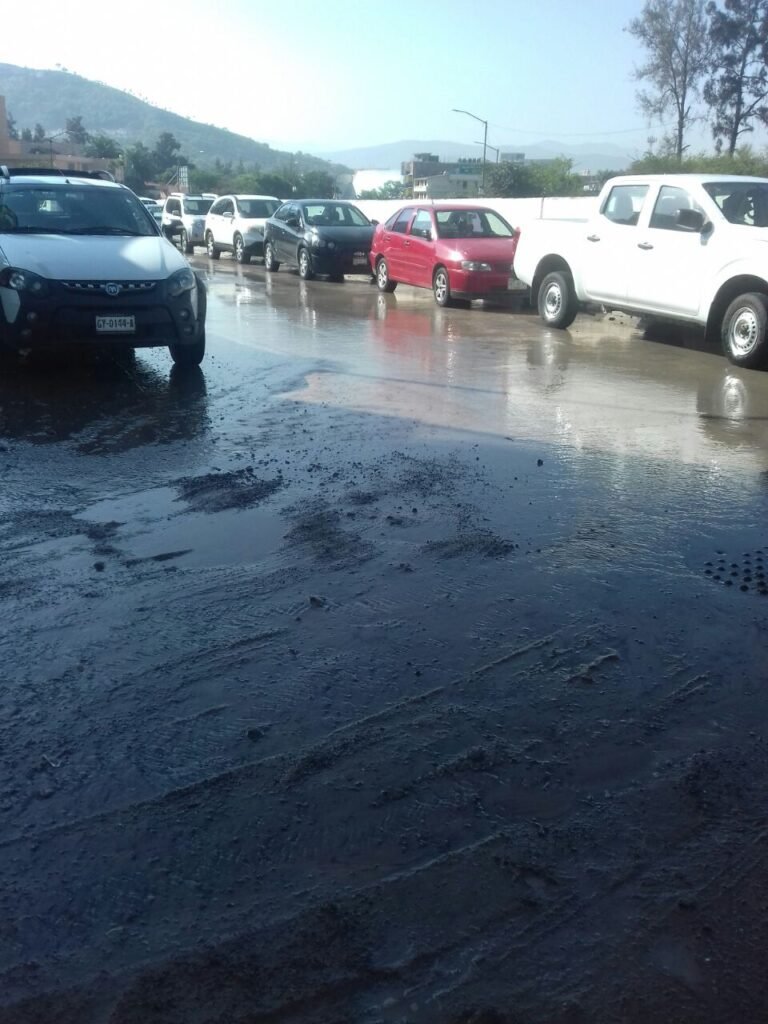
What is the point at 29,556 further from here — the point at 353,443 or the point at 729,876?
the point at 729,876

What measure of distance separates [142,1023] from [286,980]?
34 centimetres

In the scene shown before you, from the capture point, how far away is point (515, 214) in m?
23.1

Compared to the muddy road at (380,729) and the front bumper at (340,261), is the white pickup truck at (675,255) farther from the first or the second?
the front bumper at (340,261)

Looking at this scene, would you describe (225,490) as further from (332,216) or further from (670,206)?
(332,216)

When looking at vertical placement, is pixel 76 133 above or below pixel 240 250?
above

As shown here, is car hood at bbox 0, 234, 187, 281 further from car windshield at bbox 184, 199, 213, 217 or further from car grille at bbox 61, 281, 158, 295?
car windshield at bbox 184, 199, 213, 217

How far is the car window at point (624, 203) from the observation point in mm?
12773

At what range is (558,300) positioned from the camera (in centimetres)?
1424

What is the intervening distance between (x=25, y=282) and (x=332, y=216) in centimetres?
1440

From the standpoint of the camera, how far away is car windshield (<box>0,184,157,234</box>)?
32.7ft

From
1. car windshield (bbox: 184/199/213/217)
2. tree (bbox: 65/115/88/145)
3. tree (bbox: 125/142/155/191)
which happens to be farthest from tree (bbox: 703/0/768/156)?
tree (bbox: 65/115/88/145)

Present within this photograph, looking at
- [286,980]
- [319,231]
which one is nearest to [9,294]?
[286,980]

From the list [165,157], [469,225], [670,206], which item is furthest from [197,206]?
[165,157]

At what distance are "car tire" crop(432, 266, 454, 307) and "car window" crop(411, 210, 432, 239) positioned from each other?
0.83 metres
